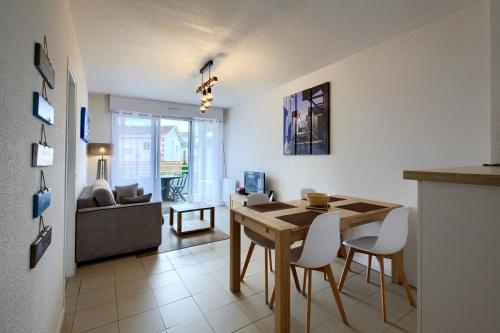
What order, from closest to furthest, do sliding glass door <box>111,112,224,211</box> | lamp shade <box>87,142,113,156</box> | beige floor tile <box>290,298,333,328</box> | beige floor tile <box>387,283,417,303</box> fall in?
beige floor tile <box>290,298,333,328</box> → beige floor tile <box>387,283,417,303</box> → lamp shade <box>87,142,113,156</box> → sliding glass door <box>111,112,224,211</box>

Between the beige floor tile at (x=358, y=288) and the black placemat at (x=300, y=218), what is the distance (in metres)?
0.89

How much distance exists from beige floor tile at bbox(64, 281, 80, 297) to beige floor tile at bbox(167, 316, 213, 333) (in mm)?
1128

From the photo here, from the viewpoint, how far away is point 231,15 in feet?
6.80

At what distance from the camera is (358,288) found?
2.23 metres

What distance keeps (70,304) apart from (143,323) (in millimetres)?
753

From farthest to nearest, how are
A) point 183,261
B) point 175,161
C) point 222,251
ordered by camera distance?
1. point 175,161
2. point 222,251
3. point 183,261

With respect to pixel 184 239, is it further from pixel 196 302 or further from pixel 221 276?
pixel 196 302

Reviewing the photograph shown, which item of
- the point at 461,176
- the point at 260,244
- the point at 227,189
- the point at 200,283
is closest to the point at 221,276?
the point at 200,283

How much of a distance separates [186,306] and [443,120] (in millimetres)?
2829

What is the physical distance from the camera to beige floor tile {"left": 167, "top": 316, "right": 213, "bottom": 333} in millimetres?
1680

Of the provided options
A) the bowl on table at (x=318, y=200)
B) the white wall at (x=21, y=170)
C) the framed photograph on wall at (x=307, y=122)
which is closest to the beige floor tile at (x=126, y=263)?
the white wall at (x=21, y=170)

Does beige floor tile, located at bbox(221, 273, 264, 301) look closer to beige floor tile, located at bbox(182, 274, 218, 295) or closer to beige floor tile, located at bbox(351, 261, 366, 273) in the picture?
beige floor tile, located at bbox(182, 274, 218, 295)

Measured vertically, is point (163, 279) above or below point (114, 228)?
below

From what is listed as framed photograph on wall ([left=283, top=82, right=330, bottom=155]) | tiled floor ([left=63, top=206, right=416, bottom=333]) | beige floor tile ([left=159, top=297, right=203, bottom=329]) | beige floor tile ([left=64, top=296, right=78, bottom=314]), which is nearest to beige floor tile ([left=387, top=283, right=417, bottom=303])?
tiled floor ([left=63, top=206, right=416, bottom=333])
